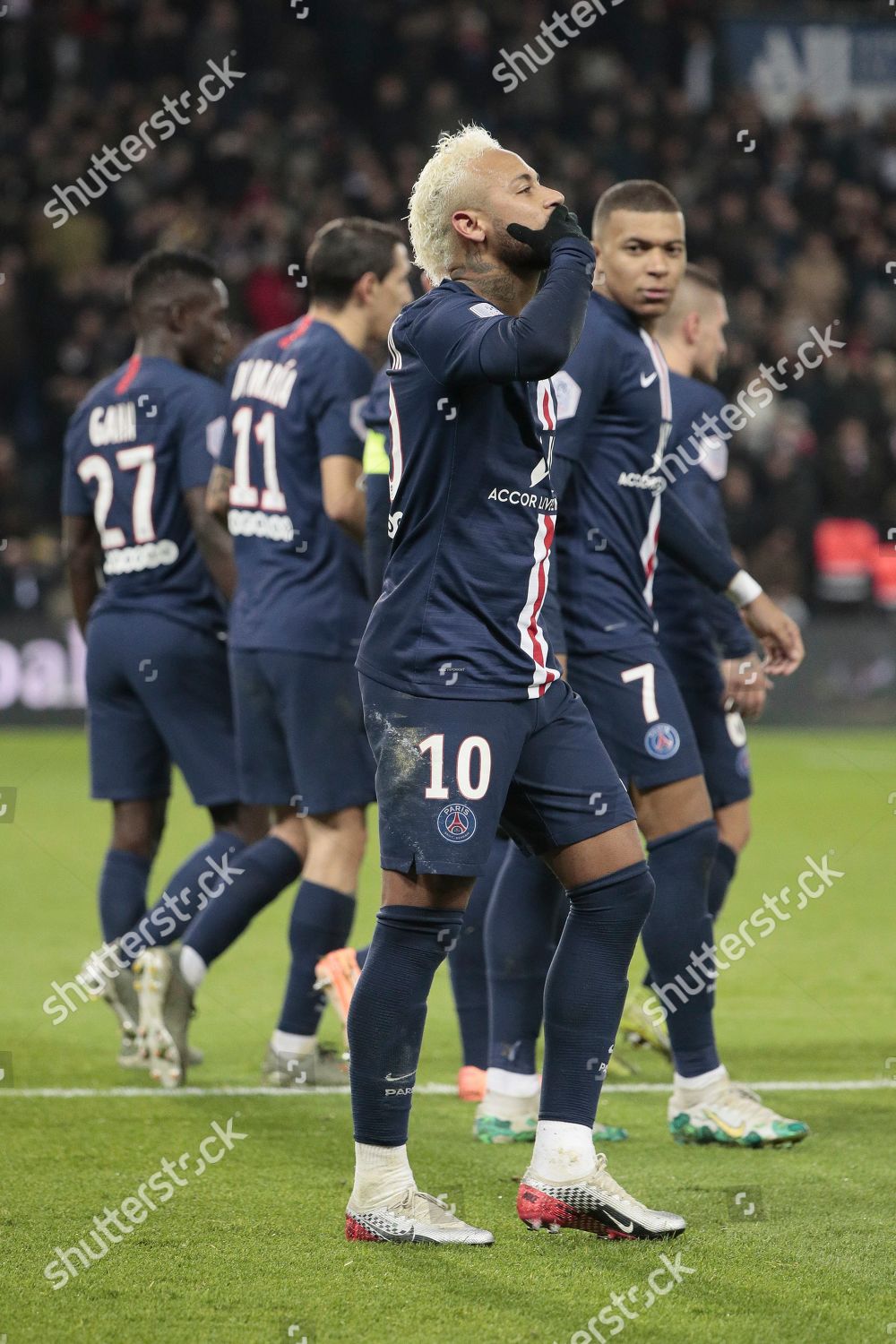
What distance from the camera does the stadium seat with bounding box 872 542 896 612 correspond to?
16.0 m

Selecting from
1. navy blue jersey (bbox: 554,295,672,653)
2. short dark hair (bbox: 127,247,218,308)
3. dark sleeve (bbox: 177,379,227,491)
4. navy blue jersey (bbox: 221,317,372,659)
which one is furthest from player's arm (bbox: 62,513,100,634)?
navy blue jersey (bbox: 554,295,672,653)

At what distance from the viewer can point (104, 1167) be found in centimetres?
411

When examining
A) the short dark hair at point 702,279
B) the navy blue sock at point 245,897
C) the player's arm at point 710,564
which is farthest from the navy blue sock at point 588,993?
the short dark hair at point 702,279

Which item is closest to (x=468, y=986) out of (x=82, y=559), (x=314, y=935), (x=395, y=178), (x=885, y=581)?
(x=314, y=935)

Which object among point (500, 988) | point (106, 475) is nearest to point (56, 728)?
point (106, 475)

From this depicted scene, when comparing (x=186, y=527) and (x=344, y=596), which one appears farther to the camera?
(x=186, y=527)

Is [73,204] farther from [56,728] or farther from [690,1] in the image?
Answer: [690,1]

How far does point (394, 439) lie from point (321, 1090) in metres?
2.17

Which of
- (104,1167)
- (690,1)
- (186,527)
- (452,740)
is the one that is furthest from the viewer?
(690,1)

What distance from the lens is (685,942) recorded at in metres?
4.48

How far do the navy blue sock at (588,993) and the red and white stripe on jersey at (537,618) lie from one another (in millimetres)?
390

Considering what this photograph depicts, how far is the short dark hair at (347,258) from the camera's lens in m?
5.24

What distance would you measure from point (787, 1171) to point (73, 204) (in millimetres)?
14589

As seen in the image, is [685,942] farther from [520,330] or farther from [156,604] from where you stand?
[156,604]
